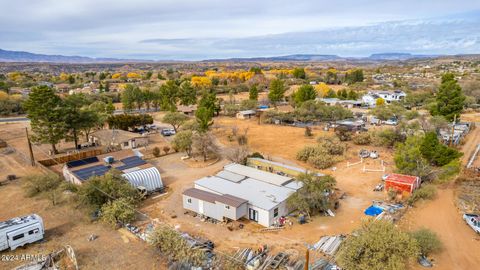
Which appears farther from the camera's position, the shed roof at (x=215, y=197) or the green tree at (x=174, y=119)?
the green tree at (x=174, y=119)

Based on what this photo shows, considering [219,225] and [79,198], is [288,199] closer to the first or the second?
[219,225]

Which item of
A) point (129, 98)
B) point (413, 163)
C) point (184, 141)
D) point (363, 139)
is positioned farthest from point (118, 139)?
point (413, 163)

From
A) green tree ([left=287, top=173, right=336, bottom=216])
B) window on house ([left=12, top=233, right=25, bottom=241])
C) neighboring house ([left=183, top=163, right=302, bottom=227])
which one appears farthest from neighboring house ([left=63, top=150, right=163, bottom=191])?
green tree ([left=287, top=173, right=336, bottom=216])

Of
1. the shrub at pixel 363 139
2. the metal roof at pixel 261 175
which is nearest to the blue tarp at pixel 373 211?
the metal roof at pixel 261 175

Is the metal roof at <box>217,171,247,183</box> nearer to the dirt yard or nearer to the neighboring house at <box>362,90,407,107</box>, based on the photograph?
the dirt yard

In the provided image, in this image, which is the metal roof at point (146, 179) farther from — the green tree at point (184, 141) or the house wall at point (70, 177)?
the green tree at point (184, 141)
